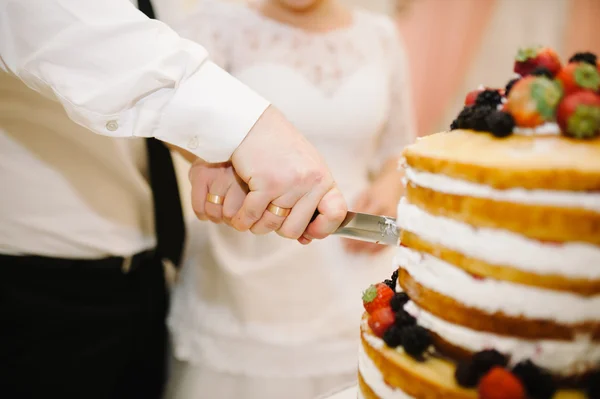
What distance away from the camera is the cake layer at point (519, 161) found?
0.51 meters

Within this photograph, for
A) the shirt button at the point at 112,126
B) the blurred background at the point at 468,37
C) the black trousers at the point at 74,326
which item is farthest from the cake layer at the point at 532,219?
the blurred background at the point at 468,37

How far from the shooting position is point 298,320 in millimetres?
1374

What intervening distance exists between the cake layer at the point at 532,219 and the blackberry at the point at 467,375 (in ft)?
0.58

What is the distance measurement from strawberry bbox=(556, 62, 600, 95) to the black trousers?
106 cm

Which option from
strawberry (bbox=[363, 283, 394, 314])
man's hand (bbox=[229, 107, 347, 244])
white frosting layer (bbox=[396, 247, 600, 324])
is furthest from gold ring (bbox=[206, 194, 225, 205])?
white frosting layer (bbox=[396, 247, 600, 324])

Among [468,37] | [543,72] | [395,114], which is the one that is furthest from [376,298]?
[468,37]

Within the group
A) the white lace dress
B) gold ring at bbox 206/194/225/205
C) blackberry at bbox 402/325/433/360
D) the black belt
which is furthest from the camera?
the white lace dress

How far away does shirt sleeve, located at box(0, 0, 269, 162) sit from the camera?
2.29 ft

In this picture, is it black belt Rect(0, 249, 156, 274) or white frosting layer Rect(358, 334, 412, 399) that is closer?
white frosting layer Rect(358, 334, 412, 399)

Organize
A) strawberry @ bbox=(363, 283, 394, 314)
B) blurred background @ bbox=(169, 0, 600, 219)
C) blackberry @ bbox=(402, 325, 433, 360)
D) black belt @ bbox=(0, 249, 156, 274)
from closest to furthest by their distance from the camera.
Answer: blackberry @ bbox=(402, 325, 433, 360) < strawberry @ bbox=(363, 283, 394, 314) < black belt @ bbox=(0, 249, 156, 274) < blurred background @ bbox=(169, 0, 600, 219)

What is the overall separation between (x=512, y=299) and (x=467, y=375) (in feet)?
0.36

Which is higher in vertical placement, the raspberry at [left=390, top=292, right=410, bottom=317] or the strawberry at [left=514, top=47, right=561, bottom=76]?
the strawberry at [left=514, top=47, right=561, bottom=76]

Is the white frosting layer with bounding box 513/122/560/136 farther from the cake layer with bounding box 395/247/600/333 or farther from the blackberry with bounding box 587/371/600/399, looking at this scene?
the blackberry with bounding box 587/371/600/399

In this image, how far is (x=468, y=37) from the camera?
2934mm
